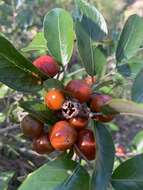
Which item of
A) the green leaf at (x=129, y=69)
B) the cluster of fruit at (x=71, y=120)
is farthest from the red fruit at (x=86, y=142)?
the green leaf at (x=129, y=69)

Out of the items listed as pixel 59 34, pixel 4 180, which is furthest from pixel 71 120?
pixel 4 180

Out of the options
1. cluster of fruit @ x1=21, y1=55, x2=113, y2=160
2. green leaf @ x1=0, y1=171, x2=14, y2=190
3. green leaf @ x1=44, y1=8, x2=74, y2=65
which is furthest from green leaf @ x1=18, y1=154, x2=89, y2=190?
green leaf @ x1=0, y1=171, x2=14, y2=190

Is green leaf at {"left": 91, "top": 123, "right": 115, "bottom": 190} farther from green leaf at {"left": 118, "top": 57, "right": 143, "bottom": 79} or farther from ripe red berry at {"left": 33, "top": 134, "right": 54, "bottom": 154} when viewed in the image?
green leaf at {"left": 118, "top": 57, "right": 143, "bottom": 79}

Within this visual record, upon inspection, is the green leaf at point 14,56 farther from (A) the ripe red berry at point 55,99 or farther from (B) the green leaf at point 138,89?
(B) the green leaf at point 138,89

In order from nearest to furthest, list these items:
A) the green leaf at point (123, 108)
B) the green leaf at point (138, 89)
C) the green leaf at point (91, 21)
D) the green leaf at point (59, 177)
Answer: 1. the green leaf at point (123, 108)
2. the green leaf at point (59, 177)
3. the green leaf at point (138, 89)
4. the green leaf at point (91, 21)

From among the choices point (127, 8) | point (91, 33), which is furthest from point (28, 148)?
point (127, 8)

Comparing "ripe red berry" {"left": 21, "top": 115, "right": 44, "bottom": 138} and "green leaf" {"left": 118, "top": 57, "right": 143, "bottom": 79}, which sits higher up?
"green leaf" {"left": 118, "top": 57, "right": 143, "bottom": 79}
